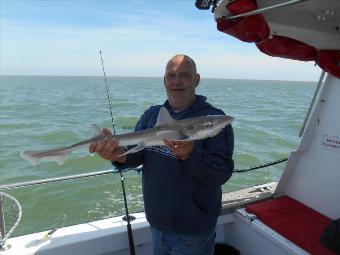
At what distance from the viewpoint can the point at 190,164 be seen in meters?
2.67

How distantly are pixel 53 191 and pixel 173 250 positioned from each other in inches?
305

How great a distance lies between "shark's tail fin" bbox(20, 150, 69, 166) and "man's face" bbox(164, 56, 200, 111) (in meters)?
1.00

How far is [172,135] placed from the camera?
2662 millimetres

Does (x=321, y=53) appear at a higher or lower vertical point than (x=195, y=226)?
higher

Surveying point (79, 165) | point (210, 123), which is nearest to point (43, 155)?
point (210, 123)

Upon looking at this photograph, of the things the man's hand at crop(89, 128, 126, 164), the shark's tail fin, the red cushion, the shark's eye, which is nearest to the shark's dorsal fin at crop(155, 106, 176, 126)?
the shark's eye

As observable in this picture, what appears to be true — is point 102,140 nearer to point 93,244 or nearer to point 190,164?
point 190,164

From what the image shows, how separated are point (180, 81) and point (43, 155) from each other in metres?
1.25

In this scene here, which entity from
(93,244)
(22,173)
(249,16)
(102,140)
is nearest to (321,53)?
(249,16)

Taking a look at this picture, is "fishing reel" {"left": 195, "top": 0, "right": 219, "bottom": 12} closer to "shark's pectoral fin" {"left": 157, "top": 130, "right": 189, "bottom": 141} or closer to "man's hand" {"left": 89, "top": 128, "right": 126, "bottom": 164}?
"shark's pectoral fin" {"left": 157, "top": 130, "right": 189, "bottom": 141}

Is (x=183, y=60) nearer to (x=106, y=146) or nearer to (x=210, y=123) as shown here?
(x=210, y=123)

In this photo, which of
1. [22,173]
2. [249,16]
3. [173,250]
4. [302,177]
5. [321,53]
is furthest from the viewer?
[22,173]

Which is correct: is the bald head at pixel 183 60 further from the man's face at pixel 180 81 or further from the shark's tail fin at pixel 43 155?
the shark's tail fin at pixel 43 155

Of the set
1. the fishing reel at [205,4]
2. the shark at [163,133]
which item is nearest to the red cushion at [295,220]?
the shark at [163,133]
